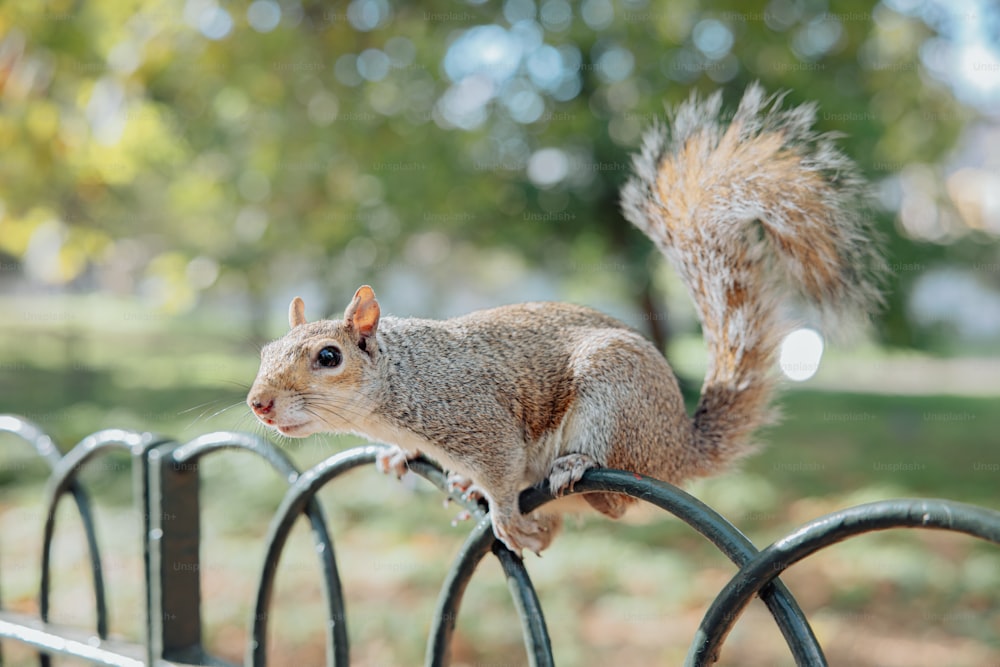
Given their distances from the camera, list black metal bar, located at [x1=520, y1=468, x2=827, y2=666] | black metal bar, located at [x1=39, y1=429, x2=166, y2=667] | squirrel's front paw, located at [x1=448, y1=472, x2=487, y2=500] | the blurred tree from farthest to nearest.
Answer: the blurred tree → black metal bar, located at [x1=39, y1=429, x2=166, y2=667] → squirrel's front paw, located at [x1=448, y1=472, x2=487, y2=500] → black metal bar, located at [x1=520, y1=468, x2=827, y2=666]

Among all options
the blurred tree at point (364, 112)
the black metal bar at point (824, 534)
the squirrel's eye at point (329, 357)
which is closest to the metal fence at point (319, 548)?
the black metal bar at point (824, 534)

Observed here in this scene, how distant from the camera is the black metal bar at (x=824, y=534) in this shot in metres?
0.51

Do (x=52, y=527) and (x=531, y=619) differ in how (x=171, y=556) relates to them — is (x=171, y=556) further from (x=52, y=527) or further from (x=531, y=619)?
(x=531, y=619)

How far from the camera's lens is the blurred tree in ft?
9.40

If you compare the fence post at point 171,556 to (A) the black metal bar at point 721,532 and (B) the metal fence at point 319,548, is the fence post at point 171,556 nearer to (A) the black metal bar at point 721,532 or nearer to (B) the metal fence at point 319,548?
(B) the metal fence at point 319,548

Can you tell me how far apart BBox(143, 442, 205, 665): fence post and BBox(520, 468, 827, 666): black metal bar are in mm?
545

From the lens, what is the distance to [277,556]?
1.05m

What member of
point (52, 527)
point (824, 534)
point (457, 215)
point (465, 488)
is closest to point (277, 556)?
point (465, 488)

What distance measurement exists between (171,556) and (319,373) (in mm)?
357

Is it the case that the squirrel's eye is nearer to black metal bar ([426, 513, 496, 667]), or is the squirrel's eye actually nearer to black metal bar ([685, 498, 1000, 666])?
black metal bar ([426, 513, 496, 667])

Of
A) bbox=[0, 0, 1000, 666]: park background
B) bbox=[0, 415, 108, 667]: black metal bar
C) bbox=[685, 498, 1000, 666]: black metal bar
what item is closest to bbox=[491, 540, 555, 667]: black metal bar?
bbox=[685, 498, 1000, 666]: black metal bar

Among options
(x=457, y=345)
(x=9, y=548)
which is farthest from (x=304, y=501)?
(x=9, y=548)

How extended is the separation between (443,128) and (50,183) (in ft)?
5.36

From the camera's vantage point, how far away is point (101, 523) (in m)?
4.08
